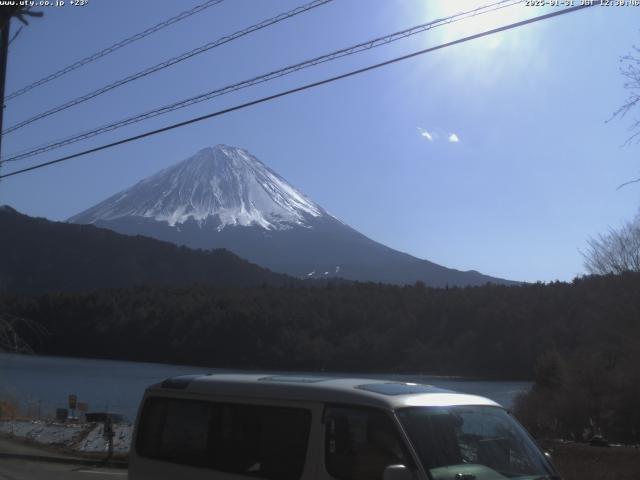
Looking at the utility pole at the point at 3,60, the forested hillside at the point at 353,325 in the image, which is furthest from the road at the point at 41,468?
the forested hillside at the point at 353,325

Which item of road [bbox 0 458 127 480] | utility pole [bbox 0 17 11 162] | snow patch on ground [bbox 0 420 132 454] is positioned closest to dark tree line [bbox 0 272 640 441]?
snow patch on ground [bbox 0 420 132 454]

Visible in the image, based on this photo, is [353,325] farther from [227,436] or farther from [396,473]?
[396,473]

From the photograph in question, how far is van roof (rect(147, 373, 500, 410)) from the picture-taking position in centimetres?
519

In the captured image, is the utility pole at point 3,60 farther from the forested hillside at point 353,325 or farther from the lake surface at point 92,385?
the forested hillside at point 353,325

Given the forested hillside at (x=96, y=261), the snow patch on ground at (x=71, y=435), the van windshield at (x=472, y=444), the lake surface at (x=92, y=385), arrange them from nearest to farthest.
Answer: the van windshield at (x=472, y=444) → the snow patch on ground at (x=71, y=435) → the lake surface at (x=92, y=385) → the forested hillside at (x=96, y=261)

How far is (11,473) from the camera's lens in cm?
1355

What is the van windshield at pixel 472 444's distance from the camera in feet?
16.0

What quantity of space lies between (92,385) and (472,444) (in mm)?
43401

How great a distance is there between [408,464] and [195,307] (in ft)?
252

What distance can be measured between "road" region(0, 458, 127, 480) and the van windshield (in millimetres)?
9216

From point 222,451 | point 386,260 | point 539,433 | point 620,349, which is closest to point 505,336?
point 620,349

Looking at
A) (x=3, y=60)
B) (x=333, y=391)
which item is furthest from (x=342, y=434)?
(x=3, y=60)

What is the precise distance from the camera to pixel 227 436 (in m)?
5.99

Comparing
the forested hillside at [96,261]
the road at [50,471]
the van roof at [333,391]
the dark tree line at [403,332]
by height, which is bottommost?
the road at [50,471]
